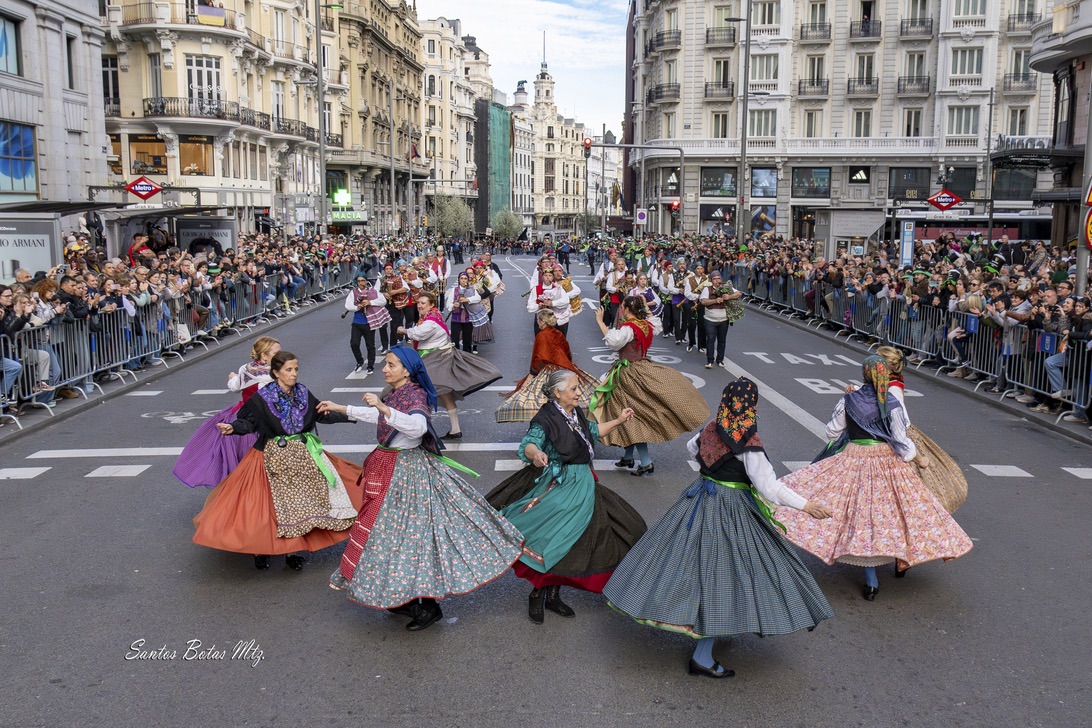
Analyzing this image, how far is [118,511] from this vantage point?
8641mm

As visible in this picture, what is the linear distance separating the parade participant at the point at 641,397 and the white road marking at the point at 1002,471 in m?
3.03

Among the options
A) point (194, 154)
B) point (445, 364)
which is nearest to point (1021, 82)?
point (194, 154)

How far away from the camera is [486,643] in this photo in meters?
5.98

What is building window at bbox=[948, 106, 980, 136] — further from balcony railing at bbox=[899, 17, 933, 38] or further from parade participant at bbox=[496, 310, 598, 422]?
parade participant at bbox=[496, 310, 598, 422]

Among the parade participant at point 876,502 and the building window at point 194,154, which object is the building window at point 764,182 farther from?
the parade participant at point 876,502

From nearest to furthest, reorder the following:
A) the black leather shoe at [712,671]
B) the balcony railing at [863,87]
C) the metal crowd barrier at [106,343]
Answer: the black leather shoe at [712,671], the metal crowd barrier at [106,343], the balcony railing at [863,87]

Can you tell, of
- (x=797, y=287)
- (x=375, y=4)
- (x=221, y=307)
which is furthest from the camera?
(x=375, y=4)

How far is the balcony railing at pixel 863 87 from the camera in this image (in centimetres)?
5578

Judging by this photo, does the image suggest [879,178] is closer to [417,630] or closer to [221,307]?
[221,307]

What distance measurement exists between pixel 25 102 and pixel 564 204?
434 ft

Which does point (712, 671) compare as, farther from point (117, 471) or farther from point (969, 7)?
point (969, 7)

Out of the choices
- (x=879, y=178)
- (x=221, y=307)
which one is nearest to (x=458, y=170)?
(x=879, y=178)

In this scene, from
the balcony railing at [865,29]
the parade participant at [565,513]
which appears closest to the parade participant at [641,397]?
the parade participant at [565,513]

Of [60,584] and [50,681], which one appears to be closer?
[50,681]
